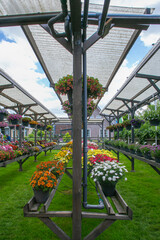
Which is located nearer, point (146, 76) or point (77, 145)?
point (77, 145)

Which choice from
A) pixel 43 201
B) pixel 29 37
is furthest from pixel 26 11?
pixel 43 201

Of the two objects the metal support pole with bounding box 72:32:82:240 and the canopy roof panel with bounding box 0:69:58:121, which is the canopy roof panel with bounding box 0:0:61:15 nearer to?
the metal support pole with bounding box 72:32:82:240

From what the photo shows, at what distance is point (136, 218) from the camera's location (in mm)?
2812

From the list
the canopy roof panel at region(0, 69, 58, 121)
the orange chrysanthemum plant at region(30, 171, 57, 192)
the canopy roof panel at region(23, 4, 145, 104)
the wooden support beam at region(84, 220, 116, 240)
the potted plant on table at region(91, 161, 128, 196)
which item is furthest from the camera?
the canopy roof panel at region(0, 69, 58, 121)

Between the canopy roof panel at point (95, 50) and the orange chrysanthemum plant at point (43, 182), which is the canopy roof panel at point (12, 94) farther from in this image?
the orange chrysanthemum plant at point (43, 182)

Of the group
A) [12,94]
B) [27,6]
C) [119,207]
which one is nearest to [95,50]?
[27,6]

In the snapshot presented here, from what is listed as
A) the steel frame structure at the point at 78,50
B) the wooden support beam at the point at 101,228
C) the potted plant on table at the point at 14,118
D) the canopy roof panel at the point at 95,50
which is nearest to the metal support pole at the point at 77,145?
the steel frame structure at the point at 78,50

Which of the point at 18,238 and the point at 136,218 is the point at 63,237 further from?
the point at 136,218

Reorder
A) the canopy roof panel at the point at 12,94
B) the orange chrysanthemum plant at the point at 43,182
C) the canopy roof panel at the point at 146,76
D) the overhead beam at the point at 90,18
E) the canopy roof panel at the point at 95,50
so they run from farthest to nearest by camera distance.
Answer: the canopy roof panel at the point at 12,94, the canopy roof panel at the point at 146,76, the canopy roof panel at the point at 95,50, the orange chrysanthemum plant at the point at 43,182, the overhead beam at the point at 90,18

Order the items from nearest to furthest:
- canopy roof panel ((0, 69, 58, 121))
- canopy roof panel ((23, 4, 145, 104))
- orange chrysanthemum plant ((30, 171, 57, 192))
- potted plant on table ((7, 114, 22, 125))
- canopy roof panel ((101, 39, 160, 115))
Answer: orange chrysanthemum plant ((30, 171, 57, 192)) → canopy roof panel ((23, 4, 145, 104)) → canopy roof panel ((101, 39, 160, 115)) → canopy roof panel ((0, 69, 58, 121)) → potted plant on table ((7, 114, 22, 125))

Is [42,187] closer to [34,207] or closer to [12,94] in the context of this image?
[34,207]

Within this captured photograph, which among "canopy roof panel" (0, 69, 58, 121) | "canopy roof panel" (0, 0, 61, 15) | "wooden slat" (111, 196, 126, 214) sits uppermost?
"canopy roof panel" (0, 0, 61, 15)

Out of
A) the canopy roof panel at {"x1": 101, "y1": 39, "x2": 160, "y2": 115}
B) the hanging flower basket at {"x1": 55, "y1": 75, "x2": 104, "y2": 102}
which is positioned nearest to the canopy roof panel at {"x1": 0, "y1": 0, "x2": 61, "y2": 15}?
the hanging flower basket at {"x1": 55, "y1": 75, "x2": 104, "y2": 102}

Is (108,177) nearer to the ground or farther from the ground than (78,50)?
nearer to the ground
